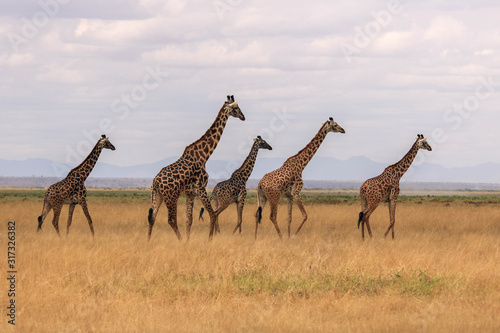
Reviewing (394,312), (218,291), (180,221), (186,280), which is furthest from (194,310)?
(180,221)

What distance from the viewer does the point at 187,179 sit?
14.7 metres

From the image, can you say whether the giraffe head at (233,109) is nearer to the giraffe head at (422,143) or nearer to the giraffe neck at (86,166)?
the giraffe neck at (86,166)

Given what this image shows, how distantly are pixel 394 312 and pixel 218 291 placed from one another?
250 cm

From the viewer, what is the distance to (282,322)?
7.74 meters

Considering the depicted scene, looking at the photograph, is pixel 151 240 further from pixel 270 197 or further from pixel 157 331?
pixel 157 331

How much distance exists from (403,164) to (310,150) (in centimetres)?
270

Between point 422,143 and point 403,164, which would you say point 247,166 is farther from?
point 422,143

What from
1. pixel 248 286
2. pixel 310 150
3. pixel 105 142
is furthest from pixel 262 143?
pixel 248 286

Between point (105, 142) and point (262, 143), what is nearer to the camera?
point (105, 142)

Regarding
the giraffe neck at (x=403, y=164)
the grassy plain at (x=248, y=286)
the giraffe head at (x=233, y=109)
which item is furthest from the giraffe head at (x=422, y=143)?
the giraffe head at (x=233, y=109)

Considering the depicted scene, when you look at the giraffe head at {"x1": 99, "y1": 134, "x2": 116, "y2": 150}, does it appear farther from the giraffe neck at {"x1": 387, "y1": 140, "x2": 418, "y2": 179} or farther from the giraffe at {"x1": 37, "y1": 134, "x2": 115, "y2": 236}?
the giraffe neck at {"x1": 387, "y1": 140, "x2": 418, "y2": 179}

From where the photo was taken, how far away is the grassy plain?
784cm

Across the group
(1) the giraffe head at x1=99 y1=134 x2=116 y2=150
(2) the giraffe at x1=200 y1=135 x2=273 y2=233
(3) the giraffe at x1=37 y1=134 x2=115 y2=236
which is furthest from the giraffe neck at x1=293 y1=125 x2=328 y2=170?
(3) the giraffe at x1=37 y1=134 x2=115 y2=236

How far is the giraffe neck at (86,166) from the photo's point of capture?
1666 centimetres
